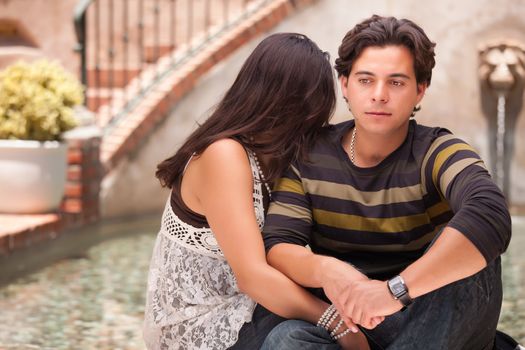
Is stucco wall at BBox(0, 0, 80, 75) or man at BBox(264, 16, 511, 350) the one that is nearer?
man at BBox(264, 16, 511, 350)

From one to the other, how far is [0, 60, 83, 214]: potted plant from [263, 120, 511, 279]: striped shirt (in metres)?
2.89

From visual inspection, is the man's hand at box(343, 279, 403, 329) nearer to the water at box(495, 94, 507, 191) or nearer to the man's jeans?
the man's jeans

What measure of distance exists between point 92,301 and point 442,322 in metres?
2.32

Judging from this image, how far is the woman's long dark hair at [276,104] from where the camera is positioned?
2529mm

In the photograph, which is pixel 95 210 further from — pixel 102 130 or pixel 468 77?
pixel 468 77

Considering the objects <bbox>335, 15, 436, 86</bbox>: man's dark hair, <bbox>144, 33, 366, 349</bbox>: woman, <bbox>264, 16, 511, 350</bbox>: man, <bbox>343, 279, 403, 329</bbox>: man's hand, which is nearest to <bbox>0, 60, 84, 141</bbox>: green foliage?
<bbox>144, 33, 366, 349</bbox>: woman

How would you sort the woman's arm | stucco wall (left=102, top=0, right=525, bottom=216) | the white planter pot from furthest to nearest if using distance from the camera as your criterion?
1. stucco wall (left=102, top=0, right=525, bottom=216)
2. the white planter pot
3. the woman's arm

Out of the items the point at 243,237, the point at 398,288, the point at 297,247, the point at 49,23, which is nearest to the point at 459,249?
the point at 398,288

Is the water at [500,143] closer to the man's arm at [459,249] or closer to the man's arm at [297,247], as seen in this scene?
the man's arm at [297,247]

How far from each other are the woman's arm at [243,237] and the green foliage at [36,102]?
2.94 metres

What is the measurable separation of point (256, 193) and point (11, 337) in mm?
1520

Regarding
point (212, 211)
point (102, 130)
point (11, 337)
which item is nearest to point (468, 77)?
point (102, 130)

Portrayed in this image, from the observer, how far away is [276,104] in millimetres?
2541

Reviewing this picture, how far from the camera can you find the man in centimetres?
221
